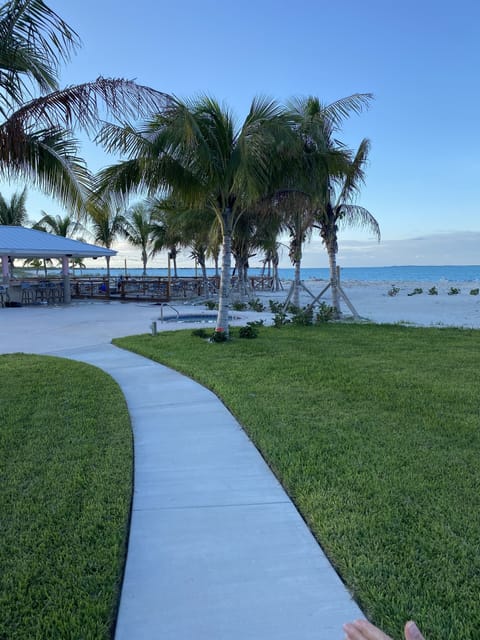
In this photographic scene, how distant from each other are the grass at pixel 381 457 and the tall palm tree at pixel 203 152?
322cm

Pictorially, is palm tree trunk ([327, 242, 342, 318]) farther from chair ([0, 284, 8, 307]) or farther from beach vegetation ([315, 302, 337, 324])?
chair ([0, 284, 8, 307])

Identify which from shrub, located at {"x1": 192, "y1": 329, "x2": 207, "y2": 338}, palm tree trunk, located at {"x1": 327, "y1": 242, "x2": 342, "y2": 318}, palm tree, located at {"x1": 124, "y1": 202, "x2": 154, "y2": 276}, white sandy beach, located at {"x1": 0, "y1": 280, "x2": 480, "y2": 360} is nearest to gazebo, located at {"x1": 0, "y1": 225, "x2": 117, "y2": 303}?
white sandy beach, located at {"x1": 0, "y1": 280, "x2": 480, "y2": 360}

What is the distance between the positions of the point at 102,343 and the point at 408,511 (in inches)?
329

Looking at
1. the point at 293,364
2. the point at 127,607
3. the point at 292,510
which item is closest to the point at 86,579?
the point at 127,607

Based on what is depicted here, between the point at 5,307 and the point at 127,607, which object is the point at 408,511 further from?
the point at 5,307

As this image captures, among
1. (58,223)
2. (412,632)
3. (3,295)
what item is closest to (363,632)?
(412,632)

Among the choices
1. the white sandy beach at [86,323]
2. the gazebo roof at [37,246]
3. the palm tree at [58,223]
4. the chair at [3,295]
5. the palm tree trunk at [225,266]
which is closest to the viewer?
the palm tree trunk at [225,266]

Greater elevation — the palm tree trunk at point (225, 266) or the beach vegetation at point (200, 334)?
the palm tree trunk at point (225, 266)

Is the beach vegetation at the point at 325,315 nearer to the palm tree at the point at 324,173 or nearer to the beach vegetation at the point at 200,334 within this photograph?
the palm tree at the point at 324,173

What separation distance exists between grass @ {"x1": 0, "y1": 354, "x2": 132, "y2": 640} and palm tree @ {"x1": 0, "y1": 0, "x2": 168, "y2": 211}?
324 centimetres

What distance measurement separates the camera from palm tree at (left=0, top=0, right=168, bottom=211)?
5.41 metres

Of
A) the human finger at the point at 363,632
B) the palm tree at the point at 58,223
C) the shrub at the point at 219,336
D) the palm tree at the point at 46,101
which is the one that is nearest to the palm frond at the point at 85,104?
the palm tree at the point at 46,101

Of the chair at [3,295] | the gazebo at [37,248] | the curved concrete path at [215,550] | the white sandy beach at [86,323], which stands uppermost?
the gazebo at [37,248]

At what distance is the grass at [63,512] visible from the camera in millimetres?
2168
